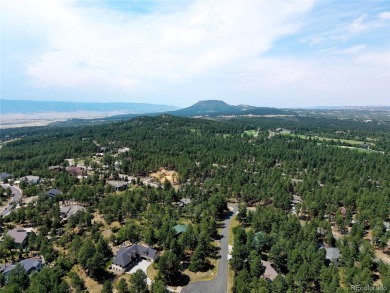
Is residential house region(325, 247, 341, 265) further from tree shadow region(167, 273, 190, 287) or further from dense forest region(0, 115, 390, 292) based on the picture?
tree shadow region(167, 273, 190, 287)

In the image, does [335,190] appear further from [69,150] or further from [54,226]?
[69,150]

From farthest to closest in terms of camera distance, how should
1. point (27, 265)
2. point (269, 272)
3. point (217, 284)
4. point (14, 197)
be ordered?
point (14, 197) → point (27, 265) → point (269, 272) → point (217, 284)

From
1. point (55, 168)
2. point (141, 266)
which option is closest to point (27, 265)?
point (141, 266)

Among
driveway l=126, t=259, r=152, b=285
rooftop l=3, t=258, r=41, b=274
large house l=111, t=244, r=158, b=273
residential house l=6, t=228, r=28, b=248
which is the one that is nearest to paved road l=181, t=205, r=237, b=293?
driveway l=126, t=259, r=152, b=285

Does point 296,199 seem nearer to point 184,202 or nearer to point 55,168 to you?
point 184,202

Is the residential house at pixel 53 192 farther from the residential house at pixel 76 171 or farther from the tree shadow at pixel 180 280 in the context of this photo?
the tree shadow at pixel 180 280

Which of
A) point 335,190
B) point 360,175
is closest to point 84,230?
point 335,190

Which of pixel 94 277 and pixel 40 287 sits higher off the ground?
pixel 40 287
